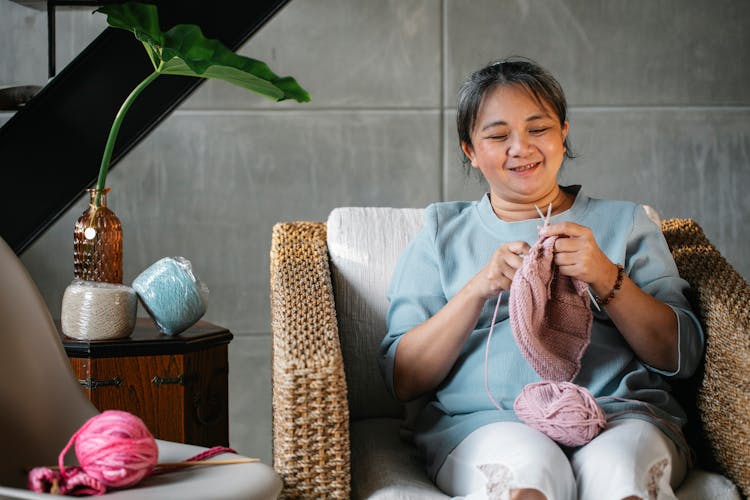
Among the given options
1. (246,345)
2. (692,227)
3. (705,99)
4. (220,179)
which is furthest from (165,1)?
(705,99)

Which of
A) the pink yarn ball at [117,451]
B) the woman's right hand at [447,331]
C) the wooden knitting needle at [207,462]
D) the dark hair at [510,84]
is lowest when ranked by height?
the wooden knitting needle at [207,462]

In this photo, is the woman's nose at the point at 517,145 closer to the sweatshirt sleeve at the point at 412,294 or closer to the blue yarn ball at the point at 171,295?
the sweatshirt sleeve at the point at 412,294

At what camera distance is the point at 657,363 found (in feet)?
5.04

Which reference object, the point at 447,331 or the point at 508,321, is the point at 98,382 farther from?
the point at 508,321

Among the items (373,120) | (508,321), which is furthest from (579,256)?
(373,120)

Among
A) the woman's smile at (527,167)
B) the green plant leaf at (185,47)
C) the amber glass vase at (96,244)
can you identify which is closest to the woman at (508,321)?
the woman's smile at (527,167)

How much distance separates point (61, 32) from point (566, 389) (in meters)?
2.06

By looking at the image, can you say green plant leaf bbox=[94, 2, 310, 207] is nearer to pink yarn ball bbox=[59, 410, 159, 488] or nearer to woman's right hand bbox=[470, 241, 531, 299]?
woman's right hand bbox=[470, 241, 531, 299]

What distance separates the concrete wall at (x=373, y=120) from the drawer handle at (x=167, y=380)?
998 mm

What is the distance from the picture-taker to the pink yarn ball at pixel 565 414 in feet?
4.33

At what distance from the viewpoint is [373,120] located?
107 inches

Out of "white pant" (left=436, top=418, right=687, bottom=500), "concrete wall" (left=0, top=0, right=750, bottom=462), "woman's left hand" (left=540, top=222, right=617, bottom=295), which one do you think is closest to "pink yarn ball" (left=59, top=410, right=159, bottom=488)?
"white pant" (left=436, top=418, right=687, bottom=500)

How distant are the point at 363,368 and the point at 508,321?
1.24 ft

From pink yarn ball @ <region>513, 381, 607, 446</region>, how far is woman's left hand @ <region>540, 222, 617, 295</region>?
188 millimetres
